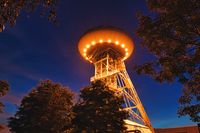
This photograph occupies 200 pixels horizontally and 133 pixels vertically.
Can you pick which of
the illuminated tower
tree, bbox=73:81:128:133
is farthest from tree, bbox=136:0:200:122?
the illuminated tower

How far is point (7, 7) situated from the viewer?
5.66 meters

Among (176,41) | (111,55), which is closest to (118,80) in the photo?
(111,55)

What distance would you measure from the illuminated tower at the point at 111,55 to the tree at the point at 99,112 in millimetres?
18266

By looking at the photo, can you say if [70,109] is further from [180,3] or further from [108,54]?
[108,54]

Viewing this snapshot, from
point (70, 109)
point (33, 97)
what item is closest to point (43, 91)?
point (33, 97)

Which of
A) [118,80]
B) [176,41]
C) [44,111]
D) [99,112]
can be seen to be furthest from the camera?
[118,80]

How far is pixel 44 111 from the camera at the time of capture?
18.6 metres

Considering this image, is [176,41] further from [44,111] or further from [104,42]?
[104,42]

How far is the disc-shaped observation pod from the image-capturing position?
40.7 m

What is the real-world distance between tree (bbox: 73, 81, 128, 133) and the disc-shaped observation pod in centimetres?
2256

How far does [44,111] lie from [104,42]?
79.9ft

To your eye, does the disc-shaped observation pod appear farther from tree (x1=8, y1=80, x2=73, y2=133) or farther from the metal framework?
tree (x1=8, y1=80, x2=73, y2=133)

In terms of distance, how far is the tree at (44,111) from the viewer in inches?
706

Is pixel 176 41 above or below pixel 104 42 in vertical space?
below
